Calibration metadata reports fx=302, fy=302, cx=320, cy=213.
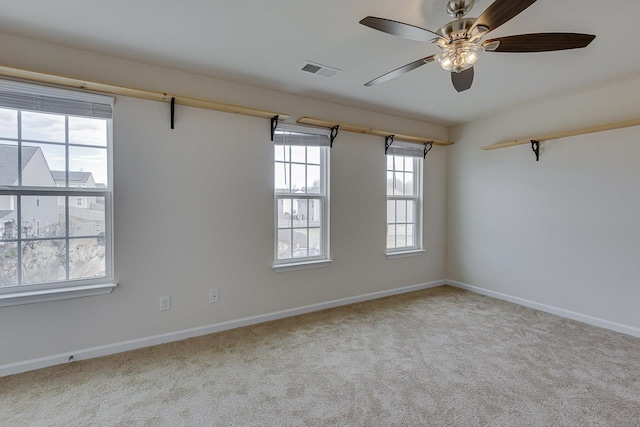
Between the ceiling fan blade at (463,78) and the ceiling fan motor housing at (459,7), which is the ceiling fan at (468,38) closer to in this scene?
the ceiling fan motor housing at (459,7)

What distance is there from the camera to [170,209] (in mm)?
2689

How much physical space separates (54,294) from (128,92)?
1642 millimetres

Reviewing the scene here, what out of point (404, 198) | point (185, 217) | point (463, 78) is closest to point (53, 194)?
point (185, 217)

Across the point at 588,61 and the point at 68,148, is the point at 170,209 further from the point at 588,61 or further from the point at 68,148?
the point at 588,61

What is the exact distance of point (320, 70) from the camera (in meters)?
2.66

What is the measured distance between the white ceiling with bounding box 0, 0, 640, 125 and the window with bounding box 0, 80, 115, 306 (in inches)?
19.1

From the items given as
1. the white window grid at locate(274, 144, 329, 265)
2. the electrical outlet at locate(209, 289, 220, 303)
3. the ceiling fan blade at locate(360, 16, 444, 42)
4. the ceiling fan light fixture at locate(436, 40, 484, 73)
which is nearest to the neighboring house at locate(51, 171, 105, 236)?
the electrical outlet at locate(209, 289, 220, 303)

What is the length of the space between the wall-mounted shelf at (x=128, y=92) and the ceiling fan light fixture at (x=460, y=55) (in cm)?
162

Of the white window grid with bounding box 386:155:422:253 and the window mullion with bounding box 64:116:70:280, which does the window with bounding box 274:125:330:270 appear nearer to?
the white window grid with bounding box 386:155:422:253

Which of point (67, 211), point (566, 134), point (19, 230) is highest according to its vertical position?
point (566, 134)

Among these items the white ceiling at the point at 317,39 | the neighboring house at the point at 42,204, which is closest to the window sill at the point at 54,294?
the neighboring house at the point at 42,204

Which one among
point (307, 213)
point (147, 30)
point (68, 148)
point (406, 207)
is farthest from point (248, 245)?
point (406, 207)

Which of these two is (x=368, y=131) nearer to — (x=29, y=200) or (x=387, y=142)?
(x=387, y=142)

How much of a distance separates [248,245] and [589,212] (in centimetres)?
353
